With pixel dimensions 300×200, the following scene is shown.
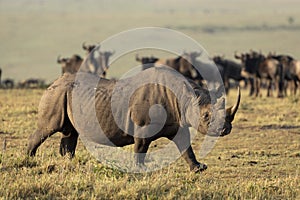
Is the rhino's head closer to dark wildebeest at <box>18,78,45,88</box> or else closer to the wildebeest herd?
the wildebeest herd

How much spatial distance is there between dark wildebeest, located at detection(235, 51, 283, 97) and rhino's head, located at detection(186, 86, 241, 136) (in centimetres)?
1872

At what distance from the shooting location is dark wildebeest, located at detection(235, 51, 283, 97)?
29.3 m

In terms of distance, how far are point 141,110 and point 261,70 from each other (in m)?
20.9

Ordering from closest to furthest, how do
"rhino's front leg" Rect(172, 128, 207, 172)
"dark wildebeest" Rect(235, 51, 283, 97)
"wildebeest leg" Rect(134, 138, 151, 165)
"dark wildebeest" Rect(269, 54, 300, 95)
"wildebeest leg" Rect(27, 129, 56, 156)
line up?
"wildebeest leg" Rect(134, 138, 151, 165), "rhino's front leg" Rect(172, 128, 207, 172), "wildebeest leg" Rect(27, 129, 56, 156), "dark wildebeest" Rect(235, 51, 283, 97), "dark wildebeest" Rect(269, 54, 300, 95)

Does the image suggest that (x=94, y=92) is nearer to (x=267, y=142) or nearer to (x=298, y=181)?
(x=298, y=181)

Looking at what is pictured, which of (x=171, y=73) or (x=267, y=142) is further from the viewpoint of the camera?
(x=267, y=142)

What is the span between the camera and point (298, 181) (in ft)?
31.6

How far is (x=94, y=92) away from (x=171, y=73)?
1175mm

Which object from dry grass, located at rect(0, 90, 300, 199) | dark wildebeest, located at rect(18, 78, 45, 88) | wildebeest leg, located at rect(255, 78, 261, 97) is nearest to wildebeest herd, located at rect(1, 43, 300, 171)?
dry grass, located at rect(0, 90, 300, 199)

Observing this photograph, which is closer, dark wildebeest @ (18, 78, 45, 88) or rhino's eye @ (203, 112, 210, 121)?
rhino's eye @ (203, 112, 210, 121)

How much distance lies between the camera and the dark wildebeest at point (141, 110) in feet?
31.7

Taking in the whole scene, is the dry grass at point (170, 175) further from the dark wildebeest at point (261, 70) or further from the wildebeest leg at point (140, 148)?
the dark wildebeest at point (261, 70)

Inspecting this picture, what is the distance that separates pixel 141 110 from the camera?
9914mm

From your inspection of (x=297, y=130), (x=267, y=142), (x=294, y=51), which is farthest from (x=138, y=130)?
(x=294, y=51)
